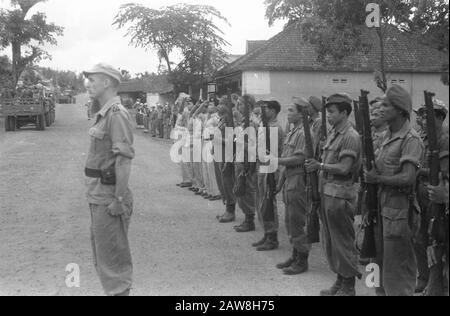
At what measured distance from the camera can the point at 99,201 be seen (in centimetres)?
436

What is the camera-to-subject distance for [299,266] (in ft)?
19.7

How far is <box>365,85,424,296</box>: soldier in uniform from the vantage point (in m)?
4.38

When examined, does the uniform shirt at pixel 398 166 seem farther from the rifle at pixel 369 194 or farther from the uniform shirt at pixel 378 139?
the uniform shirt at pixel 378 139

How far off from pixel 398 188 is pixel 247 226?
3802 mm

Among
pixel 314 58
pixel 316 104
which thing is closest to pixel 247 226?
pixel 316 104

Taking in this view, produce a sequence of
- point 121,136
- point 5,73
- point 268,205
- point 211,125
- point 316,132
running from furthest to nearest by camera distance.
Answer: point 5,73
point 211,125
point 268,205
point 316,132
point 121,136

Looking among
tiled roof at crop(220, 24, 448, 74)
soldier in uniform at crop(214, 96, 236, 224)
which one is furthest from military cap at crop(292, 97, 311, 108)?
tiled roof at crop(220, 24, 448, 74)

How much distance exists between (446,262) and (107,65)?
298cm

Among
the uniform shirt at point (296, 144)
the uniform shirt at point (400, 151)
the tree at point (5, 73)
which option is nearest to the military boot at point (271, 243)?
the uniform shirt at point (296, 144)

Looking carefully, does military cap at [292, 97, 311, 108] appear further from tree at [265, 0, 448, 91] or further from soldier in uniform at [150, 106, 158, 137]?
soldier in uniform at [150, 106, 158, 137]

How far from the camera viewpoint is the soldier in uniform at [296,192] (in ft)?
19.7

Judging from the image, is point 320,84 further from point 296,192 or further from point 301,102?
point 296,192
